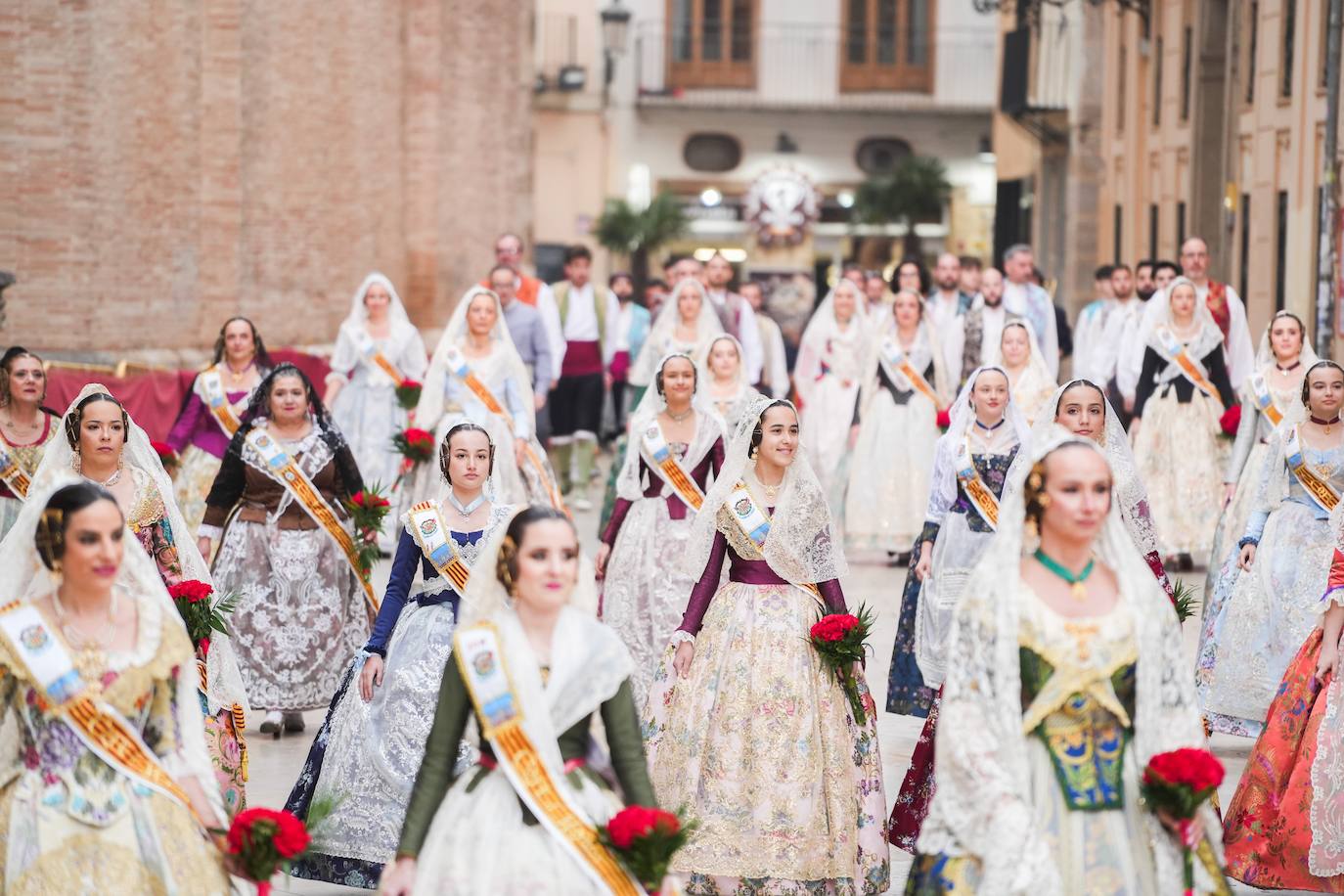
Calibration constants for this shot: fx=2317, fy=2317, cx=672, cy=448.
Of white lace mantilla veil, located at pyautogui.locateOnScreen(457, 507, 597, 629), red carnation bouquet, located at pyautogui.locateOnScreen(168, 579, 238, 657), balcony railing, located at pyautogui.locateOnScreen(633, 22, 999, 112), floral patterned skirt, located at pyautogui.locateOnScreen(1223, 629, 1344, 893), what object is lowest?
floral patterned skirt, located at pyautogui.locateOnScreen(1223, 629, 1344, 893)

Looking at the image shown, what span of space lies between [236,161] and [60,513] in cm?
1429

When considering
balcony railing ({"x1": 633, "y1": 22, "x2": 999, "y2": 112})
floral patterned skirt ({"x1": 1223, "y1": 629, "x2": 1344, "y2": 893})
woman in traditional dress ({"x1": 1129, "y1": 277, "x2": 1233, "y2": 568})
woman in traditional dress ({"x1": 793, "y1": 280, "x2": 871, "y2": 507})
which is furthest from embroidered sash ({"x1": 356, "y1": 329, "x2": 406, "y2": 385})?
balcony railing ({"x1": 633, "y1": 22, "x2": 999, "y2": 112})

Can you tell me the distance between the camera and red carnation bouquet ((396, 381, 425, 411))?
15.7 m

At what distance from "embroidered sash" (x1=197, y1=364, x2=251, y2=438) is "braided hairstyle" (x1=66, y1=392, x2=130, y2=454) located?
11.0ft

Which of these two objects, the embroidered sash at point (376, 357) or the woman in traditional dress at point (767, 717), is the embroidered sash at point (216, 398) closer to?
the embroidered sash at point (376, 357)

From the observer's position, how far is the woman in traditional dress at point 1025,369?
536 inches

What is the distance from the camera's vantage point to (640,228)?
40.4 m

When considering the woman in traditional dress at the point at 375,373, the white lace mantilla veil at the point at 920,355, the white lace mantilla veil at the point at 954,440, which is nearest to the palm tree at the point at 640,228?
the white lace mantilla veil at the point at 920,355

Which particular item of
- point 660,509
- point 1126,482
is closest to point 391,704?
point 1126,482

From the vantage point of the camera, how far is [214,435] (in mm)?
12828

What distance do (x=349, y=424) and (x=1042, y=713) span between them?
36.7 ft

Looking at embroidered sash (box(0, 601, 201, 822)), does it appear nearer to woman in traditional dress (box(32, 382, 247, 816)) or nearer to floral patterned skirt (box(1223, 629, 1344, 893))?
woman in traditional dress (box(32, 382, 247, 816))

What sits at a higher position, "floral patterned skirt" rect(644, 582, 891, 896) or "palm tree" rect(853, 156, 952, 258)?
"palm tree" rect(853, 156, 952, 258)

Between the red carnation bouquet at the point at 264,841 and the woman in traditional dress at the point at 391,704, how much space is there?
2.07 metres
